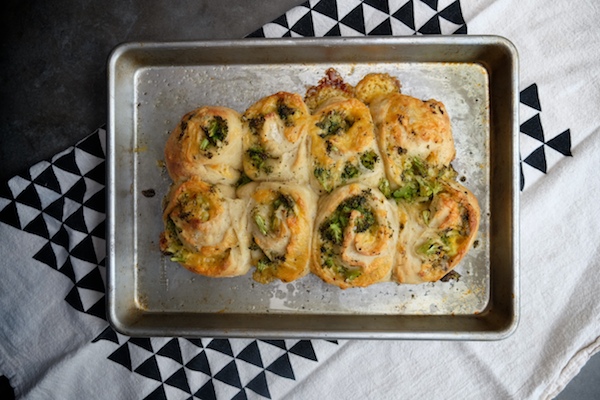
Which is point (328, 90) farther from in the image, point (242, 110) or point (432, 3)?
point (432, 3)

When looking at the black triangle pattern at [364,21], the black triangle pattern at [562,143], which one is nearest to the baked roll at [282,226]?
the black triangle pattern at [364,21]

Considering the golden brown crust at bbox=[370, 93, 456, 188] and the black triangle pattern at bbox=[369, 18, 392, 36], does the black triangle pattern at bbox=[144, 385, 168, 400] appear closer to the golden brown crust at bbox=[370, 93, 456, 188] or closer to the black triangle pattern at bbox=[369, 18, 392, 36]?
the golden brown crust at bbox=[370, 93, 456, 188]

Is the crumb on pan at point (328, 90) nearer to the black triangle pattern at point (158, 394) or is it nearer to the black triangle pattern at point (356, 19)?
the black triangle pattern at point (356, 19)

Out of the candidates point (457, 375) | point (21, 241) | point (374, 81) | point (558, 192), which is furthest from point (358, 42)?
point (21, 241)

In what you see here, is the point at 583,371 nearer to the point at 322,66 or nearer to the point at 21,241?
the point at 322,66

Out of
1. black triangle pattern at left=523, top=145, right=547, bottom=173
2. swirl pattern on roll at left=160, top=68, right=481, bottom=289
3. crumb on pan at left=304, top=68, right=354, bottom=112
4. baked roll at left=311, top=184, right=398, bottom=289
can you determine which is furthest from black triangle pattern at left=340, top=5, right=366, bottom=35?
black triangle pattern at left=523, top=145, right=547, bottom=173
